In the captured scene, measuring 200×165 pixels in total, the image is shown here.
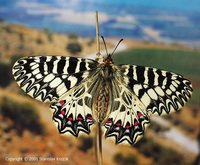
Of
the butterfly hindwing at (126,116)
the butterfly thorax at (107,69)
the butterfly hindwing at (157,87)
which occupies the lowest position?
the butterfly hindwing at (126,116)

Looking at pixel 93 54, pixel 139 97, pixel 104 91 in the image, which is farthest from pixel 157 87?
pixel 93 54

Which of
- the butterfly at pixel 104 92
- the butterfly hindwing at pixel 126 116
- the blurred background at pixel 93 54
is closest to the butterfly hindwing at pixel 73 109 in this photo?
the butterfly at pixel 104 92

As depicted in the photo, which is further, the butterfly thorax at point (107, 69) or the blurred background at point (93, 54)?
the blurred background at point (93, 54)

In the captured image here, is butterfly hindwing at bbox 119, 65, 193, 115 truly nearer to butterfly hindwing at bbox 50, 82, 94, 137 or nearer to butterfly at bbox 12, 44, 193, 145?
butterfly at bbox 12, 44, 193, 145

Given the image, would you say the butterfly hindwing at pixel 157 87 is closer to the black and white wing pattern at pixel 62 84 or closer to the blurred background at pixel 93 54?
the black and white wing pattern at pixel 62 84

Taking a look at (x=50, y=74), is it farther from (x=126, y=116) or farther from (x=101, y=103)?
(x=126, y=116)

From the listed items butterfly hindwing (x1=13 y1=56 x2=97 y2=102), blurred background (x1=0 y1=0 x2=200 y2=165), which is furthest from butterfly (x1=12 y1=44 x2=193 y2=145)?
blurred background (x1=0 y1=0 x2=200 y2=165)

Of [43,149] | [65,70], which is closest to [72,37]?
[43,149]

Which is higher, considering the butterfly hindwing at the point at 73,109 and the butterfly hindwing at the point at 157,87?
the butterfly hindwing at the point at 157,87
